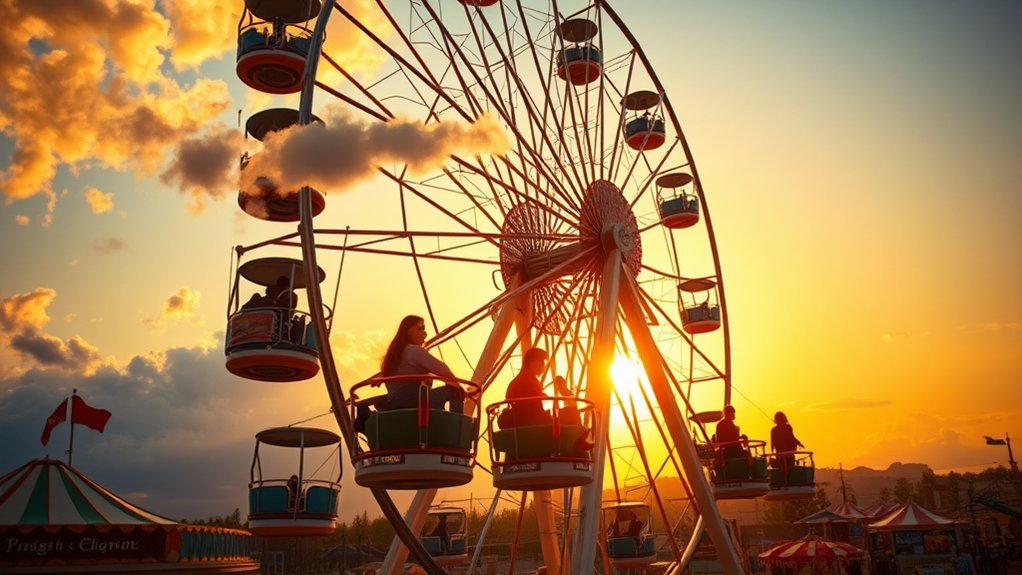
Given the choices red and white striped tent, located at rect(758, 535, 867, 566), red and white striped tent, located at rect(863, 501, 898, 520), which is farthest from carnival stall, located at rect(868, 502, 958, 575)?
red and white striped tent, located at rect(863, 501, 898, 520)

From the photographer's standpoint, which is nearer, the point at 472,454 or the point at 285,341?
the point at 472,454

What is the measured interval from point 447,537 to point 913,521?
1110 inches

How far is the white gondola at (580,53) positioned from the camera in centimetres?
2061

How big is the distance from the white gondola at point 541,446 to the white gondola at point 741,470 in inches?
307

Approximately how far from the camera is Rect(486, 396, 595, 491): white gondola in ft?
32.5

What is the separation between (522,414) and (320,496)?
476cm

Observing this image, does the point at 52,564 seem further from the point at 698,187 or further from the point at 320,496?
the point at 698,187

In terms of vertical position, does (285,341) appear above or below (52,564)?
above

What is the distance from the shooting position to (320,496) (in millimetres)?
13227

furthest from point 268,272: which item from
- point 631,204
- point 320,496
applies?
point 631,204

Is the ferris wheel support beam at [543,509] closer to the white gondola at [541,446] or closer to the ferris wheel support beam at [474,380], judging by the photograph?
the ferris wheel support beam at [474,380]

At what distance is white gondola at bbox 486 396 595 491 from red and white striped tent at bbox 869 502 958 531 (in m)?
33.6

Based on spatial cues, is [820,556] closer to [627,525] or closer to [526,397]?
[627,525]

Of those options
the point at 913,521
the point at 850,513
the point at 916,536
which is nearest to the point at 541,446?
the point at 913,521
